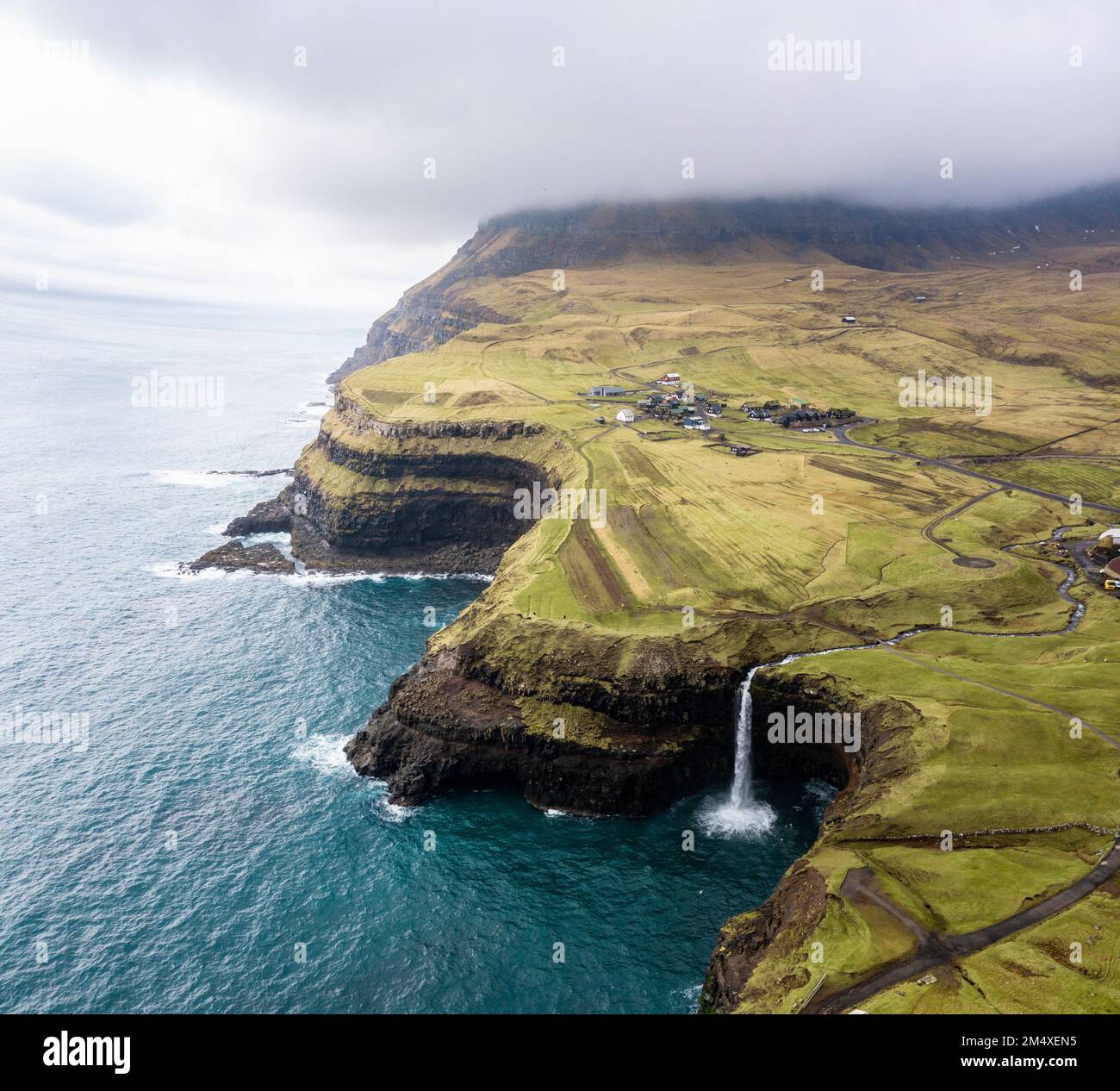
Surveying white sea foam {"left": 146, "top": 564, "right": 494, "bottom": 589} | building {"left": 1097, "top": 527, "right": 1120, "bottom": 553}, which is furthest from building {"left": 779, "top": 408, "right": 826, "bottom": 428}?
white sea foam {"left": 146, "top": 564, "right": 494, "bottom": 589}

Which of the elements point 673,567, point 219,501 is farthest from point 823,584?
point 219,501

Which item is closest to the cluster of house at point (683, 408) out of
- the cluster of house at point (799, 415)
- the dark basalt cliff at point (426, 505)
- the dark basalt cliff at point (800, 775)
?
the cluster of house at point (799, 415)

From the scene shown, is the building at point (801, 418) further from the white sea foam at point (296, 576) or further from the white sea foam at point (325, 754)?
the white sea foam at point (325, 754)

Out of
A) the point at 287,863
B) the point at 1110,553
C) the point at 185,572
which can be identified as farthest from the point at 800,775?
the point at 185,572

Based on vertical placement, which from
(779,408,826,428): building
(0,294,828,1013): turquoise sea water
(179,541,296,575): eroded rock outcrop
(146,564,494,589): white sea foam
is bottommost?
(0,294,828,1013): turquoise sea water

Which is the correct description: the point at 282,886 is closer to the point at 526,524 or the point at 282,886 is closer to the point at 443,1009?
the point at 443,1009

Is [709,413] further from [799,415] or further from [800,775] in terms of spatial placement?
[800,775]

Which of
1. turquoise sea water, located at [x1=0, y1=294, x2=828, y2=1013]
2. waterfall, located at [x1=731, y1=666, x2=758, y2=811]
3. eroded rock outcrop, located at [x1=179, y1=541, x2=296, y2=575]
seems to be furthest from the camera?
eroded rock outcrop, located at [x1=179, y1=541, x2=296, y2=575]

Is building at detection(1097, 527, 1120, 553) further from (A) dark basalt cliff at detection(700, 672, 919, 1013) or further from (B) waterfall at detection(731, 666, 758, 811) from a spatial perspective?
(B) waterfall at detection(731, 666, 758, 811)
